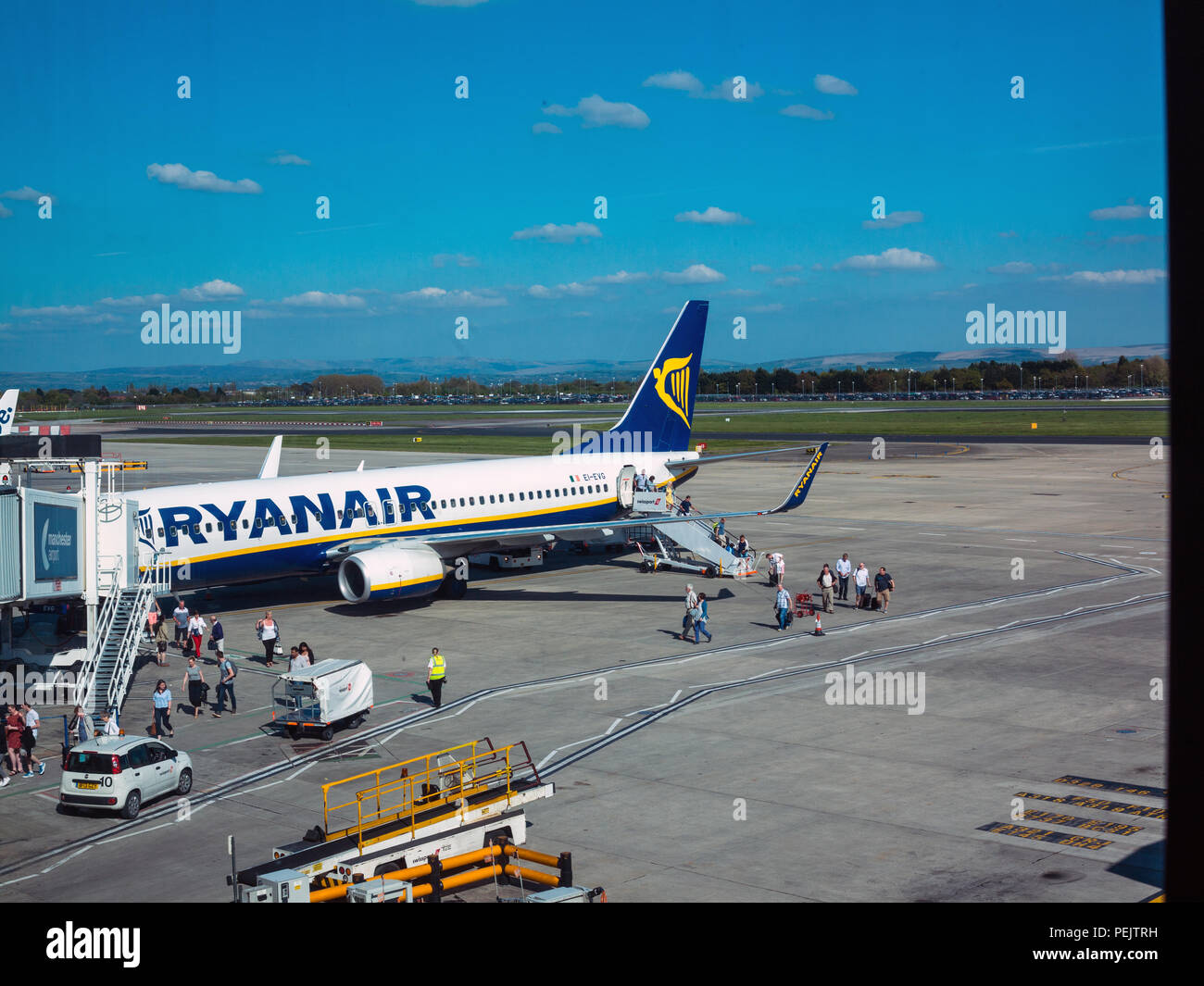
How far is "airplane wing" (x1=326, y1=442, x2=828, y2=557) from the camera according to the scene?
45688 mm

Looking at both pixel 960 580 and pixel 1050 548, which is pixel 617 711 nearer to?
pixel 960 580

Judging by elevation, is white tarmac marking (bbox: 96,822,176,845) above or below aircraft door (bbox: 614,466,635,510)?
below

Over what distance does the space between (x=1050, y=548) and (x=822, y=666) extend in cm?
2830

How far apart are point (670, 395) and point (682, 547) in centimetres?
946

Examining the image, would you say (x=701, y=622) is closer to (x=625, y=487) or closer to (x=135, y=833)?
(x=625, y=487)

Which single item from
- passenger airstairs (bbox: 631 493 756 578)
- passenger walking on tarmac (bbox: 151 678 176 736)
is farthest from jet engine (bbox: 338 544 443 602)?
passenger walking on tarmac (bbox: 151 678 176 736)

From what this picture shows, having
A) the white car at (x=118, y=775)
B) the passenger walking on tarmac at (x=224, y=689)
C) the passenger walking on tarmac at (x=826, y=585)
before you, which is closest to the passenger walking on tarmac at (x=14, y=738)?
the white car at (x=118, y=775)

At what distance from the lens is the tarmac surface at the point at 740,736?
65.4ft

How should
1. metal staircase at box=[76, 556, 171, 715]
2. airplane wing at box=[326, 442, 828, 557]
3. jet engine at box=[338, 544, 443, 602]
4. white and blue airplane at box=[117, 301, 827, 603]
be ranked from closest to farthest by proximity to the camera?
metal staircase at box=[76, 556, 171, 715]
white and blue airplane at box=[117, 301, 827, 603]
jet engine at box=[338, 544, 443, 602]
airplane wing at box=[326, 442, 828, 557]

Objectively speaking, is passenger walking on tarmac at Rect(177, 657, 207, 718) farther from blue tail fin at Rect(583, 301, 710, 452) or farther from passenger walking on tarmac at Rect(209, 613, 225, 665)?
blue tail fin at Rect(583, 301, 710, 452)

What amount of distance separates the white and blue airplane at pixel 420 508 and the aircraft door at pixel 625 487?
57 mm

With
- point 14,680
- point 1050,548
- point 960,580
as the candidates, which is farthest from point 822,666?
point 1050,548
